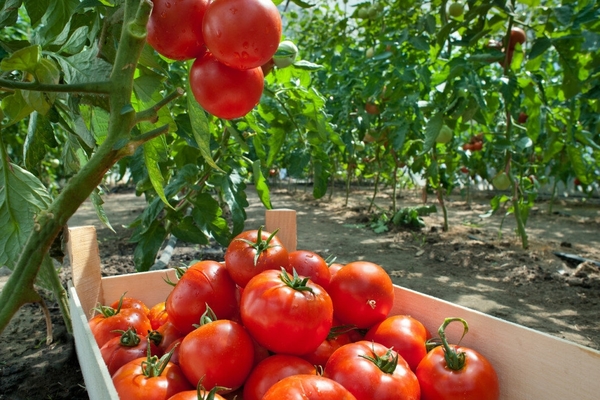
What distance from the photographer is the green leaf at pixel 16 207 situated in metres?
0.70

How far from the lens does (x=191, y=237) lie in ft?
6.51

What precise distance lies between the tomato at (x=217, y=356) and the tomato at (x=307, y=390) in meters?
0.18

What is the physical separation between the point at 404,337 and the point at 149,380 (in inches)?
23.1

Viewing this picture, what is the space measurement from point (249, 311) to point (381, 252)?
9.37 feet

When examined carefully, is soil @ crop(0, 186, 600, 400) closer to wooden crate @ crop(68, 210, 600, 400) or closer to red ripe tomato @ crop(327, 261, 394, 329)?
wooden crate @ crop(68, 210, 600, 400)

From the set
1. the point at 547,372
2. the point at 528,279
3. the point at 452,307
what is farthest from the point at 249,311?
the point at 528,279

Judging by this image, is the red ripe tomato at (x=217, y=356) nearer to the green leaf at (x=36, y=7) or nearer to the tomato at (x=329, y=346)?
the tomato at (x=329, y=346)

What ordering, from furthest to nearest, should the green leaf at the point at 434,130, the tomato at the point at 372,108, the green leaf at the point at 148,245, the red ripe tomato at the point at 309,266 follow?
the tomato at the point at 372,108 → the green leaf at the point at 434,130 → the green leaf at the point at 148,245 → the red ripe tomato at the point at 309,266

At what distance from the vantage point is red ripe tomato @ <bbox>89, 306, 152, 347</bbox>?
3.73 feet

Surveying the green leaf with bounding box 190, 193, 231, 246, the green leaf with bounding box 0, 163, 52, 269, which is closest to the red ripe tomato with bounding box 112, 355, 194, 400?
the green leaf with bounding box 0, 163, 52, 269

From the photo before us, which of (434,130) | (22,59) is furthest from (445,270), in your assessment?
(22,59)

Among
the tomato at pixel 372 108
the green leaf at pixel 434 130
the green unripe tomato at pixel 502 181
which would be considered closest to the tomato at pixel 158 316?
the green leaf at pixel 434 130

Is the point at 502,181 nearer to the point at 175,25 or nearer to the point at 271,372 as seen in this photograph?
the point at 271,372

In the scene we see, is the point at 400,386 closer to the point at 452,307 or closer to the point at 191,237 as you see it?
the point at 452,307
